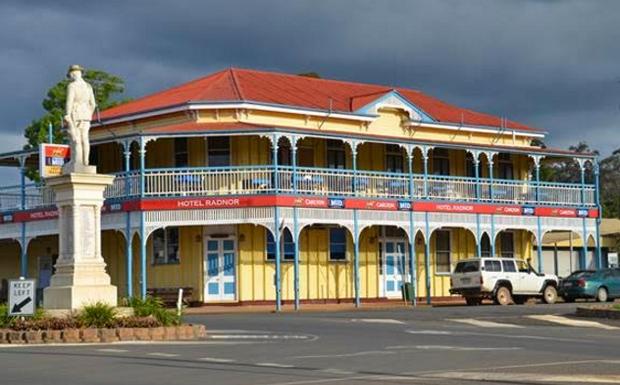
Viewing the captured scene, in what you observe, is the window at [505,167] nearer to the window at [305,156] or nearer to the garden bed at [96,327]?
the window at [305,156]

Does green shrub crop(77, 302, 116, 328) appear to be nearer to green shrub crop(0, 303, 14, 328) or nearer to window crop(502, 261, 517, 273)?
green shrub crop(0, 303, 14, 328)

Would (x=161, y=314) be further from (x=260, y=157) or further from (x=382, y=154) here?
(x=382, y=154)

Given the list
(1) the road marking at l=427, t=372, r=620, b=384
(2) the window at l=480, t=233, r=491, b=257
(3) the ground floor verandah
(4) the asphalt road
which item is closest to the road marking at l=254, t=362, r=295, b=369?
(4) the asphalt road

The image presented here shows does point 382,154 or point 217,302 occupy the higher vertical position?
point 382,154

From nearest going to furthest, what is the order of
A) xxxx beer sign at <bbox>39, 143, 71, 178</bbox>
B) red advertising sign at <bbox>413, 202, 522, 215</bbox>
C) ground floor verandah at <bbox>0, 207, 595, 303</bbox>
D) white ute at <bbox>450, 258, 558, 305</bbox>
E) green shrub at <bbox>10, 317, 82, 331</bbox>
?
green shrub at <bbox>10, 317, 82, 331</bbox> < xxxx beer sign at <bbox>39, 143, 71, 178</bbox> < ground floor verandah at <bbox>0, 207, 595, 303</bbox> < white ute at <bbox>450, 258, 558, 305</bbox> < red advertising sign at <bbox>413, 202, 522, 215</bbox>

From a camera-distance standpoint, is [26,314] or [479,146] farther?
[479,146]

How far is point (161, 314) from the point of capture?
23.6m

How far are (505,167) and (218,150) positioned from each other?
44.6ft

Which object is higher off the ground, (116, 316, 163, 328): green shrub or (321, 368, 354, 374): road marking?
(116, 316, 163, 328): green shrub

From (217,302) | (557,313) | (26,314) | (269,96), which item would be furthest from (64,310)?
(269,96)

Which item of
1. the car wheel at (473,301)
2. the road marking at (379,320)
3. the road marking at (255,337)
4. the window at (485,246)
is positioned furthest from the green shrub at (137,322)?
the window at (485,246)

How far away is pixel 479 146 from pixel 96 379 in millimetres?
32258

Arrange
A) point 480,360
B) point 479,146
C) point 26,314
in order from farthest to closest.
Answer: point 479,146, point 26,314, point 480,360

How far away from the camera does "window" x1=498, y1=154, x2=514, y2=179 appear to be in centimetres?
5056
